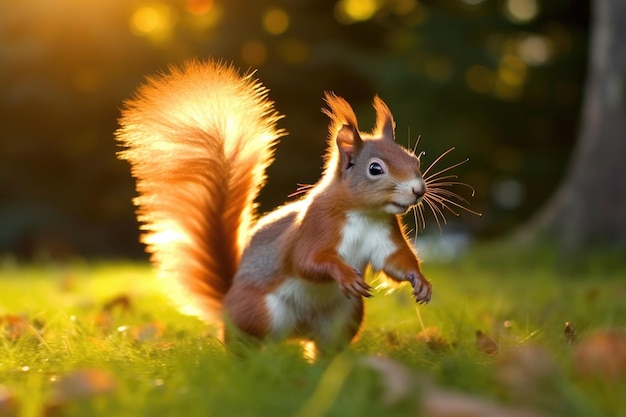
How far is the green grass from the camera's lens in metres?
1.54

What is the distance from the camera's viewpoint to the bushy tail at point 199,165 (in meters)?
2.55

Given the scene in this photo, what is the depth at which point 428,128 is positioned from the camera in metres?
10.5

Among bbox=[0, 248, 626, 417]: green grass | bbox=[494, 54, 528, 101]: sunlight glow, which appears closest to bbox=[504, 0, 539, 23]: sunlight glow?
bbox=[494, 54, 528, 101]: sunlight glow

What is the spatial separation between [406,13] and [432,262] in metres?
5.88

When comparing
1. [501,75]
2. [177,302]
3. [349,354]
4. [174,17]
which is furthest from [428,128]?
[349,354]

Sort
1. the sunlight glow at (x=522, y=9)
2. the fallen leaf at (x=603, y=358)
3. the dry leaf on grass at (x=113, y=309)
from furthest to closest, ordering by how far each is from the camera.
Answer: the sunlight glow at (x=522, y=9), the dry leaf on grass at (x=113, y=309), the fallen leaf at (x=603, y=358)

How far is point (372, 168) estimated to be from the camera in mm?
2314

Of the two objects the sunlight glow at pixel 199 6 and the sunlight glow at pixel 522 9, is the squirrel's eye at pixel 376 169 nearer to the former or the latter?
the sunlight glow at pixel 199 6

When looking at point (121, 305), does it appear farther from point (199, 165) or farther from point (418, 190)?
point (418, 190)

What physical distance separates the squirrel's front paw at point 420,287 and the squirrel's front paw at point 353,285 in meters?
0.16

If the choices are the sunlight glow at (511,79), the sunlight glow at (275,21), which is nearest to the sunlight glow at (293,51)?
the sunlight glow at (275,21)

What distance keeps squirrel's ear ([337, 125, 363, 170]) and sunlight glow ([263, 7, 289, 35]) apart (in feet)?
27.8

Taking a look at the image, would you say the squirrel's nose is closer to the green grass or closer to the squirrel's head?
the squirrel's head

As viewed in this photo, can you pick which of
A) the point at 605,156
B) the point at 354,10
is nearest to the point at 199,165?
the point at 605,156
